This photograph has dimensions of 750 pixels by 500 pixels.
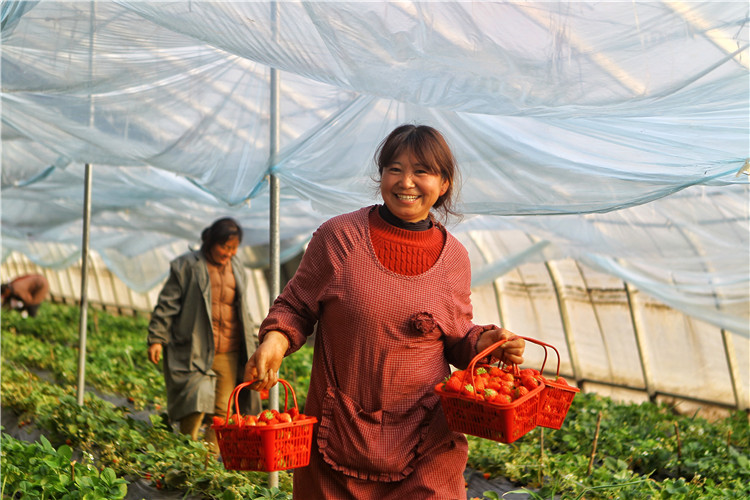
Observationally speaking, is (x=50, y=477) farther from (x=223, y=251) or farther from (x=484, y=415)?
(x=484, y=415)

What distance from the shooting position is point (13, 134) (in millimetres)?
6465

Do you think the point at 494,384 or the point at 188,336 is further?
the point at 188,336

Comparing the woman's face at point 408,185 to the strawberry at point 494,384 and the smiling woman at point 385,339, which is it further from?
the strawberry at point 494,384

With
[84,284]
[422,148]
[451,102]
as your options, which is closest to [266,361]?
[422,148]

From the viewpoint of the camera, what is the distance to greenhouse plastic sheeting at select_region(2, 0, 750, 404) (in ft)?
10.1

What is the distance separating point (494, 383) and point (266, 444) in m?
0.70

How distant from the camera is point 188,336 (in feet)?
18.2

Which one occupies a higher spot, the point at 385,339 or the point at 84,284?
the point at 385,339

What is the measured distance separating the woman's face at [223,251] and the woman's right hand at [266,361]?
10.9 ft

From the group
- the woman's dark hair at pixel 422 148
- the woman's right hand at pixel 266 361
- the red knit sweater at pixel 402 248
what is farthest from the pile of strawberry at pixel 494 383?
the woman's dark hair at pixel 422 148

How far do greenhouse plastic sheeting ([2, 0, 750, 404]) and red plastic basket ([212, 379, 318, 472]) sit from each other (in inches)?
42.0

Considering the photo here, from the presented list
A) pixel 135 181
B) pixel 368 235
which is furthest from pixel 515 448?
pixel 135 181

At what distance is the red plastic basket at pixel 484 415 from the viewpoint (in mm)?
2174

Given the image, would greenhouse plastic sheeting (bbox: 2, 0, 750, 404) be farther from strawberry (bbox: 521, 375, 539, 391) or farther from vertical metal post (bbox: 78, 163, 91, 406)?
strawberry (bbox: 521, 375, 539, 391)
